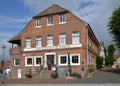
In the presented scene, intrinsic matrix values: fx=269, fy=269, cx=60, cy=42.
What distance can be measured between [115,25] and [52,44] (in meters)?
11.2

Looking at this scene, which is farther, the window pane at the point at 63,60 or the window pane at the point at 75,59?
the window pane at the point at 63,60

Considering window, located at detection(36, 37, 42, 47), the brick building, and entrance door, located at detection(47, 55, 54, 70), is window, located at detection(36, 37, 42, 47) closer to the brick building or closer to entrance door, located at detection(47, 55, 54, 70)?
the brick building

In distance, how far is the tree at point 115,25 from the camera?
40.8m

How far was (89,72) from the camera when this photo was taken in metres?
44.1

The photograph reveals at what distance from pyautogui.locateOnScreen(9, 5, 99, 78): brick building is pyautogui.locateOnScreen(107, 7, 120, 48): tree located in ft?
12.2

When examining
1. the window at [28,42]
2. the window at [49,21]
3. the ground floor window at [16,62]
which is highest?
the window at [49,21]

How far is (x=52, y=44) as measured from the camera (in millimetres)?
45812

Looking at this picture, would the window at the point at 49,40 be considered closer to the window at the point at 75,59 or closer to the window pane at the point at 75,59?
the window at the point at 75,59

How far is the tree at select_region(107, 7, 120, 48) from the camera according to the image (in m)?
40.8

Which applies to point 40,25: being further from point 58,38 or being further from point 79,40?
point 79,40

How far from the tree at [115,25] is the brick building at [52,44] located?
3.73m

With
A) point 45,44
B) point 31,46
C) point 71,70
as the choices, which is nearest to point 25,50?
point 31,46

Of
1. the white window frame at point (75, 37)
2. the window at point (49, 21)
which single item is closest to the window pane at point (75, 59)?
the white window frame at point (75, 37)

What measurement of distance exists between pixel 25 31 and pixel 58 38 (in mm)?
7568
